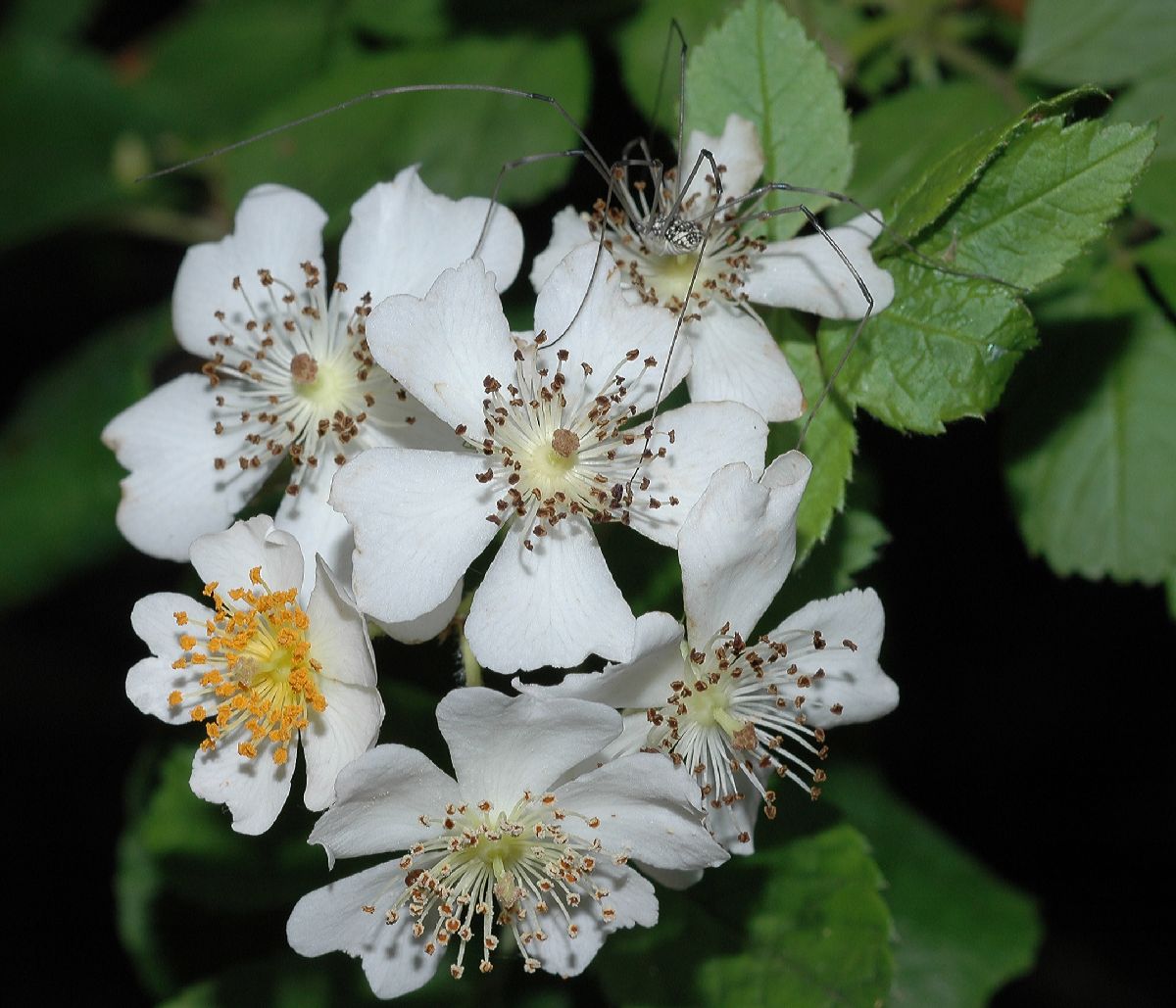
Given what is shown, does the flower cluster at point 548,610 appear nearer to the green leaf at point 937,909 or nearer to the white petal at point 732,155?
the white petal at point 732,155

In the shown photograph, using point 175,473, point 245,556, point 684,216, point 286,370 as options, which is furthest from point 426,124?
point 245,556

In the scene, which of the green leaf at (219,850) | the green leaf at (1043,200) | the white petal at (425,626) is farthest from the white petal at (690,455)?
the green leaf at (219,850)

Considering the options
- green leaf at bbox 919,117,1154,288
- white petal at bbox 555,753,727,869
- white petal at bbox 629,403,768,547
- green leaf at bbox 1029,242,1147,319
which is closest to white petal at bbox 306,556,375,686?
white petal at bbox 555,753,727,869

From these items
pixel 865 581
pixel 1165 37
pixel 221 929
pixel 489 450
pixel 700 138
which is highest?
pixel 1165 37

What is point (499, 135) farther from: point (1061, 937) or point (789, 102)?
point (1061, 937)

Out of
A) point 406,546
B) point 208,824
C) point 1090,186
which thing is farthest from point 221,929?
point 1090,186

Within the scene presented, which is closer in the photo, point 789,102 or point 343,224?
point 789,102

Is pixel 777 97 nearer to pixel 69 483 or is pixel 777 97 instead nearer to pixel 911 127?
pixel 911 127
